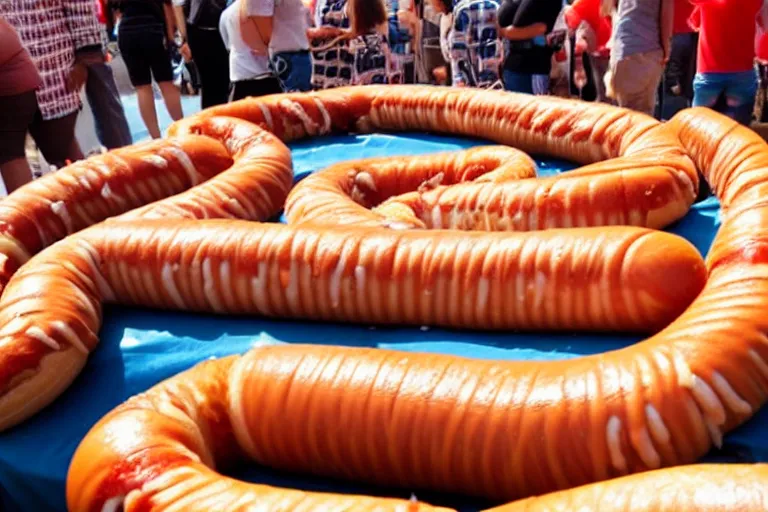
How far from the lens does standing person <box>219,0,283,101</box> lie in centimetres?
613

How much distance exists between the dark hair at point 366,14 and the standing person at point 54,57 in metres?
2.46

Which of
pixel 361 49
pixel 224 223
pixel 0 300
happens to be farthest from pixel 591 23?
pixel 0 300

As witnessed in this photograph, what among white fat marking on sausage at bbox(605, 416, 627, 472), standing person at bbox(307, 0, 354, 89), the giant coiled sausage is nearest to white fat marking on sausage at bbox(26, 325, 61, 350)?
the giant coiled sausage

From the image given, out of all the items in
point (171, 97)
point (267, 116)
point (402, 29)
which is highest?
point (402, 29)

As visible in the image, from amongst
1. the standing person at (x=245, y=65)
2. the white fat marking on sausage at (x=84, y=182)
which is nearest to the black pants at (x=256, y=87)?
the standing person at (x=245, y=65)

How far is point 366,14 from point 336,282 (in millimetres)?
3570

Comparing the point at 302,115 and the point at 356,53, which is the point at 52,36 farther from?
the point at 302,115

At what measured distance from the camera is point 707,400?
165cm

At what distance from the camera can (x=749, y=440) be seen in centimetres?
170

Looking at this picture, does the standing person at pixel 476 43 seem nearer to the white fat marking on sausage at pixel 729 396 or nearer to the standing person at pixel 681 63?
the standing person at pixel 681 63

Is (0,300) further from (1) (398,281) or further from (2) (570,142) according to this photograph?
(2) (570,142)

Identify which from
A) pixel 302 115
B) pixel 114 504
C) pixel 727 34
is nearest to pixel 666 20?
pixel 727 34

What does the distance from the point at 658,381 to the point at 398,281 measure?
2.84 feet

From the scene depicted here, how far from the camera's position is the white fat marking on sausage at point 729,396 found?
167 centimetres
